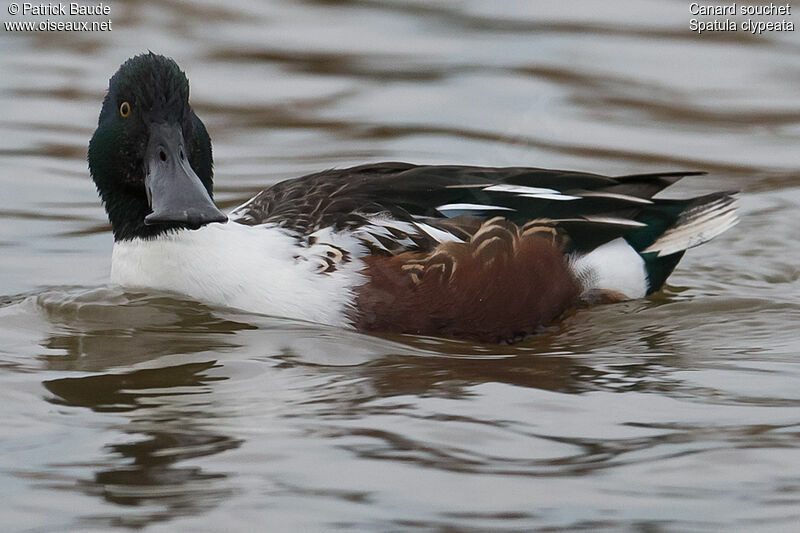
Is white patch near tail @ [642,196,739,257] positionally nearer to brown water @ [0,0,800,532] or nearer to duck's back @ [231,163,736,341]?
duck's back @ [231,163,736,341]

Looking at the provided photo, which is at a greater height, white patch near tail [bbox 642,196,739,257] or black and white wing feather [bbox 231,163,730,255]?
black and white wing feather [bbox 231,163,730,255]

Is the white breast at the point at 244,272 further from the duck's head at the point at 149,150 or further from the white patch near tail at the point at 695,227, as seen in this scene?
the white patch near tail at the point at 695,227

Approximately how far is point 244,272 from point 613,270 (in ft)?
5.70

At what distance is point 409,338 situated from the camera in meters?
5.68

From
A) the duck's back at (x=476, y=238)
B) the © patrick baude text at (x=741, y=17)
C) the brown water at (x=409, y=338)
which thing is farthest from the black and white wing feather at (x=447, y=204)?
the © patrick baude text at (x=741, y=17)

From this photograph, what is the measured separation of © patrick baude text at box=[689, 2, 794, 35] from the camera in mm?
10820

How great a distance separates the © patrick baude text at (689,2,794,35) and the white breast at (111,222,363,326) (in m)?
6.04

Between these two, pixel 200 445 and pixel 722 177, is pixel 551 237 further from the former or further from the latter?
pixel 722 177

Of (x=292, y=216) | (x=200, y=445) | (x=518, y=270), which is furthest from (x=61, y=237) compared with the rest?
(x=200, y=445)

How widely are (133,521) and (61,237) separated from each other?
4023mm

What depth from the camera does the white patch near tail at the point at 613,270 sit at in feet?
20.5

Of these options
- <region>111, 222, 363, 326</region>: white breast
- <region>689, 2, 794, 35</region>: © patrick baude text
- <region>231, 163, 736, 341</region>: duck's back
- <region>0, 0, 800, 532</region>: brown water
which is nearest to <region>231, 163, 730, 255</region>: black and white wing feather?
<region>231, 163, 736, 341</region>: duck's back

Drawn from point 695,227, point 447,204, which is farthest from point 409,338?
point 695,227

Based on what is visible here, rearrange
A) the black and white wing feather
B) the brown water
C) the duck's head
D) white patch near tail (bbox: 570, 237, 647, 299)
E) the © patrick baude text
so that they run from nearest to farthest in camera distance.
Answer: the brown water < the duck's head < the black and white wing feather < white patch near tail (bbox: 570, 237, 647, 299) < the © patrick baude text
